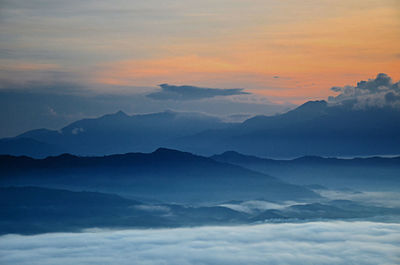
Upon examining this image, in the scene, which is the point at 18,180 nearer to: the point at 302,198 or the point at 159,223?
the point at 159,223

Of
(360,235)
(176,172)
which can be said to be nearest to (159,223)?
(360,235)

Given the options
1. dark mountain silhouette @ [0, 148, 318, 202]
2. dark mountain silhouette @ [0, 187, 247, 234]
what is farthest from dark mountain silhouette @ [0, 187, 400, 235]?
dark mountain silhouette @ [0, 148, 318, 202]

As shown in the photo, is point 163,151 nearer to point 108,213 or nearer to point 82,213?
point 108,213

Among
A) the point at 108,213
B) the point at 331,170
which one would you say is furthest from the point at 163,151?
the point at 331,170

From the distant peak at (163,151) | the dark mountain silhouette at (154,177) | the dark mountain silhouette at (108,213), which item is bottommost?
the dark mountain silhouette at (108,213)

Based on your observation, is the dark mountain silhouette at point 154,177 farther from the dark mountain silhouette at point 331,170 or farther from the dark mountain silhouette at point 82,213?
the dark mountain silhouette at point 331,170

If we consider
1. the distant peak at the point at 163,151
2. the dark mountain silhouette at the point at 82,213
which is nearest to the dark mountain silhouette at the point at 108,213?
the dark mountain silhouette at the point at 82,213

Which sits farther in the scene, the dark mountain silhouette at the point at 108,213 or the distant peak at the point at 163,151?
the distant peak at the point at 163,151
